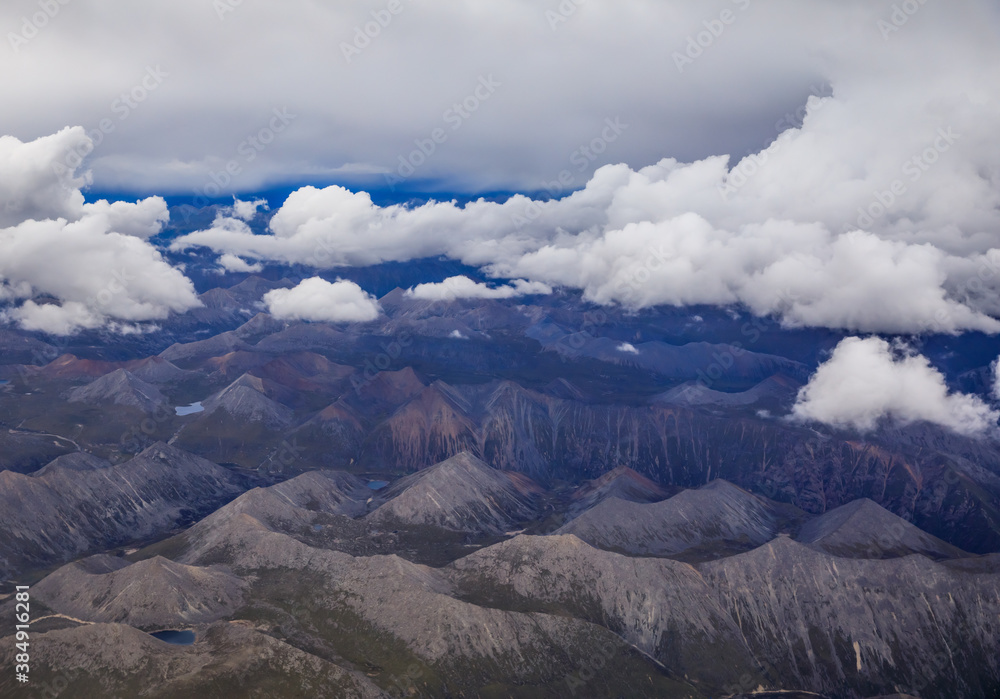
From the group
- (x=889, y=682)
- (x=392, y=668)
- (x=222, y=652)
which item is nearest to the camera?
(x=222, y=652)

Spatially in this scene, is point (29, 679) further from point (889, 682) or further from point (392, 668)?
point (889, 682)

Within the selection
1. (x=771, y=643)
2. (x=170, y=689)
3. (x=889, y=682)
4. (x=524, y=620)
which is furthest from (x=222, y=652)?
(x=889, y=682)

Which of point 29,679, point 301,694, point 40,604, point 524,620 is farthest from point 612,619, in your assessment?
point 40,604

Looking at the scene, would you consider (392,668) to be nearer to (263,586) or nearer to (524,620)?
(524,620)

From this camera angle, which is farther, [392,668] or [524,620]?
[524,620]

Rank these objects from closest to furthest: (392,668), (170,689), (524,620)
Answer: (170,689) → (392,668) → (524,620)

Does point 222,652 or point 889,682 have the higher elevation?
point 222,652
